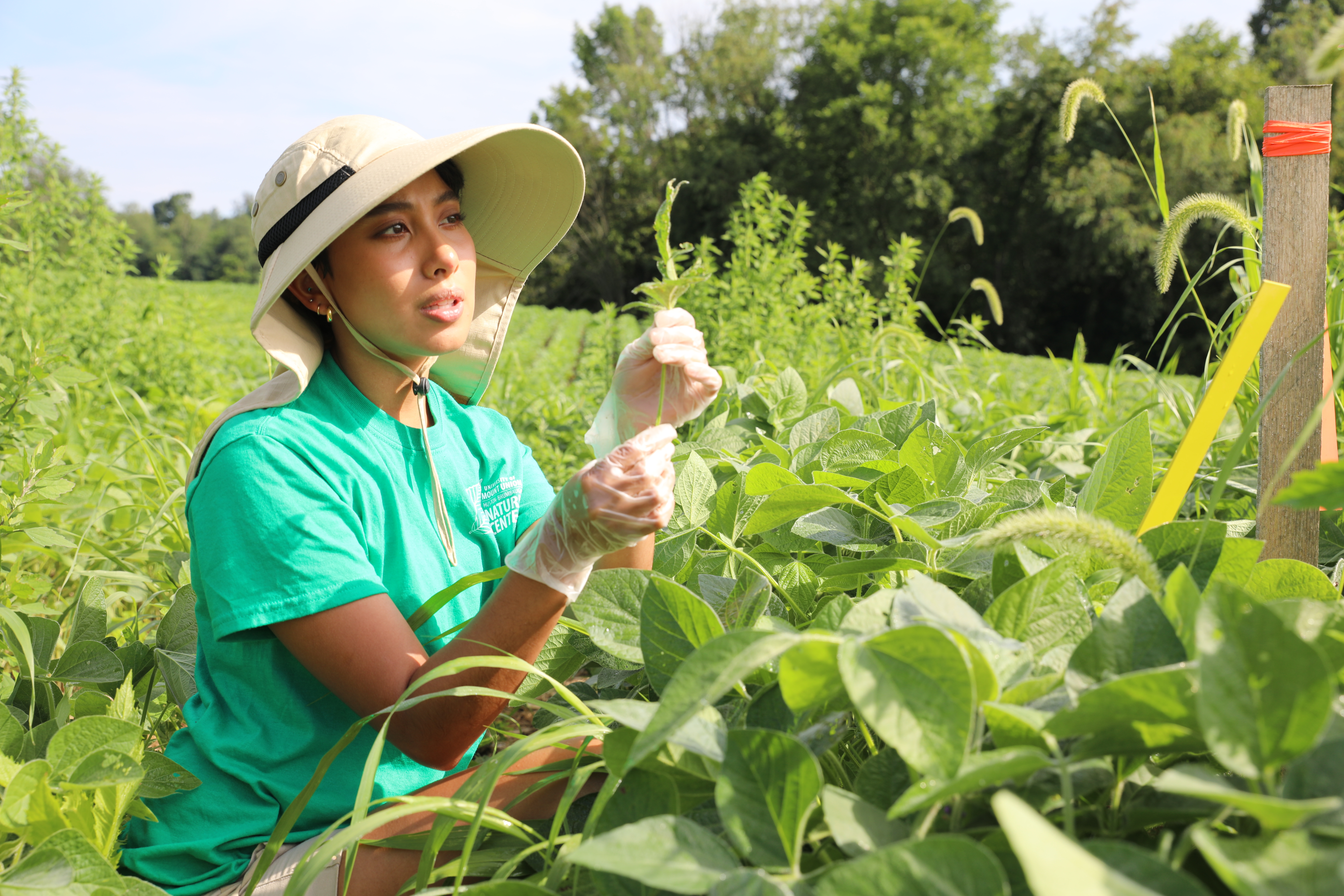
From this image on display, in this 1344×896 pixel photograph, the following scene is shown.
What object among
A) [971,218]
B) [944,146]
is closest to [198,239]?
[944,146]

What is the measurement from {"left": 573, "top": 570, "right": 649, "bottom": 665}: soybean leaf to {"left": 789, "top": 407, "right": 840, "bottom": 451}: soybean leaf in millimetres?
→ 627

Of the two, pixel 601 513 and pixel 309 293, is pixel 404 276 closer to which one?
pixel 309 293

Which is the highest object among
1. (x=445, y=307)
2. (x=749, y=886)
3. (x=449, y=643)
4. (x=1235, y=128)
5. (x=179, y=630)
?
(x=1235, y=128)

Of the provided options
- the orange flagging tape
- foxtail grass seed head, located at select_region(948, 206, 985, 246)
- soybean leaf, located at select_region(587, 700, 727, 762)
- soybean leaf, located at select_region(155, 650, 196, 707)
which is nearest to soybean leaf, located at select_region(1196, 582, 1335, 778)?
soybean leaf, located at select_region(587, 700, 727, 762)

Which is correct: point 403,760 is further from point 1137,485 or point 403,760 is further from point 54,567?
point 54,567

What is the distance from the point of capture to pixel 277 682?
120 centimetres

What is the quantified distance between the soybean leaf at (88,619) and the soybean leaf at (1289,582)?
1.57 metres

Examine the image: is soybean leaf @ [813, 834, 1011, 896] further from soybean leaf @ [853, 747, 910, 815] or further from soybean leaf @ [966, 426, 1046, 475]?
soybean leaf @ [966, 426, 1046, 475]

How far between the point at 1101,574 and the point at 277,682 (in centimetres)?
106

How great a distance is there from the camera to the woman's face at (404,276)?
1.32 metres

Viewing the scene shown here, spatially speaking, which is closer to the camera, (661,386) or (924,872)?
(924,872)

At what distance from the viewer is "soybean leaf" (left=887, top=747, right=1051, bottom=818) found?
506 mm

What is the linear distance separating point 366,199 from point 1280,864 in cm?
122

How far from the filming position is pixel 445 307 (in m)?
1.34
